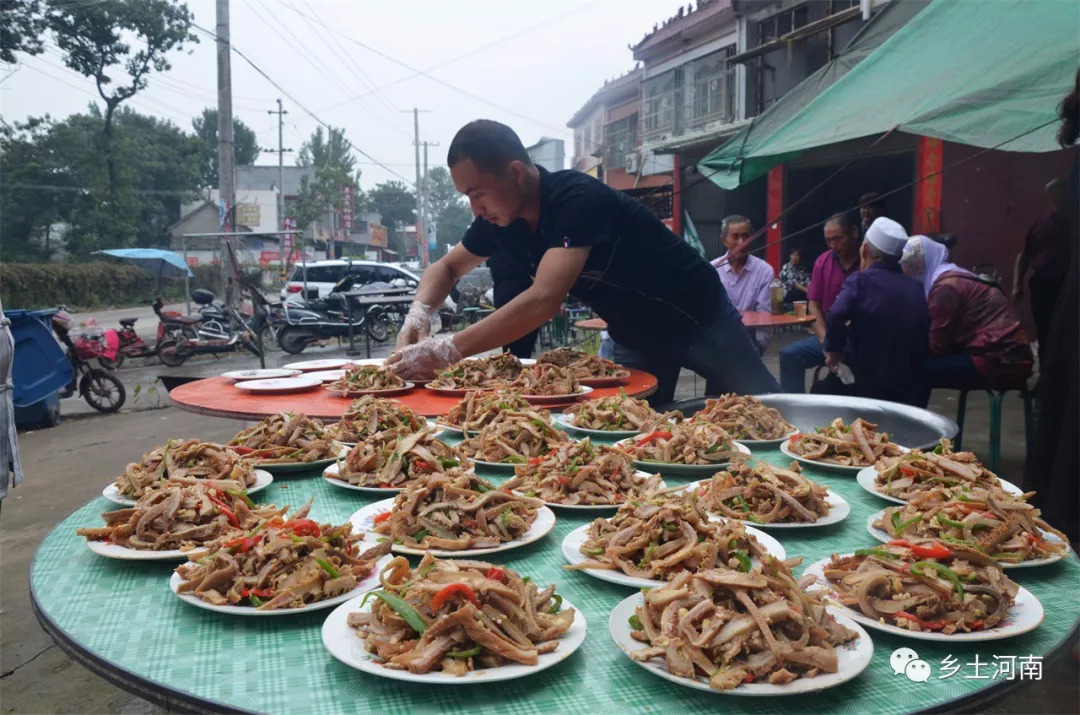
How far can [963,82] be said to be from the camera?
→ 4348mm

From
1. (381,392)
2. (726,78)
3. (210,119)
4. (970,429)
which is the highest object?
(210,119)

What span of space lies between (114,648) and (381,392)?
2135 millimetres

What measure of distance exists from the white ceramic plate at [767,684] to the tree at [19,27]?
1586 cm

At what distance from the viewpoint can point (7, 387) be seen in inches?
135

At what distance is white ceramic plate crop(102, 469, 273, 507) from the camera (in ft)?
6.58

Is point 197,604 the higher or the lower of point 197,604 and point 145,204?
the lower

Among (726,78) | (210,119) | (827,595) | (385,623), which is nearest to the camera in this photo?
(385,623)

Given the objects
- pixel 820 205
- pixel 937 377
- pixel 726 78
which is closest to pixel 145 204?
pixel 726 78

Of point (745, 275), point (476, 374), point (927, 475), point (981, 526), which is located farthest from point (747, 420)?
point (745, 275)

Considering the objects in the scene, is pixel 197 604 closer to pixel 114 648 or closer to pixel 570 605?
pixel 114 648

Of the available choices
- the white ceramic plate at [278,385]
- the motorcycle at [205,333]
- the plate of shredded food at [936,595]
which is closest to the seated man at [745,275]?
the white ceramic plate at [278,385]

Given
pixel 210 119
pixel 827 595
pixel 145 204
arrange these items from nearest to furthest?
pixel 827 595 < pixel 145 204 < pixel 210 119

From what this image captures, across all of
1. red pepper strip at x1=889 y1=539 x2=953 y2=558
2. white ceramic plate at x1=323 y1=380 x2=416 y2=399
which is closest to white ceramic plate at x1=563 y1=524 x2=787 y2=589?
red pepper strip at x1=889 y1=539 x2=953 y2=558

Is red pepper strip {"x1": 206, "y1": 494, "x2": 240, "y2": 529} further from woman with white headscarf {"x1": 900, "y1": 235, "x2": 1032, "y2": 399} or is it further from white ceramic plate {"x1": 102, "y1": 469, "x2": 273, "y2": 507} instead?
woman with white headscarf {"x1": 900, "y1": 235, "x2": 1032, "y2": 399}
